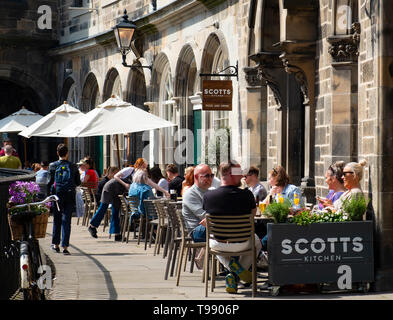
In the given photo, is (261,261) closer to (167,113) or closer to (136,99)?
(167,113)

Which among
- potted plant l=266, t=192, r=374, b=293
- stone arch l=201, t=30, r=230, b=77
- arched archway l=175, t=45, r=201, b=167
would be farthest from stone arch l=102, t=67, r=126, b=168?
potted plant l=266, t=192, r=374, b=293

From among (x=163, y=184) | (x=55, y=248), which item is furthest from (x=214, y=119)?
(x=55, y=248)

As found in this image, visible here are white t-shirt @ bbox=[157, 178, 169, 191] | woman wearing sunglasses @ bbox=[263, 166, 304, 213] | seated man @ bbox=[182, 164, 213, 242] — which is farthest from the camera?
white t-shirt @ bbox=[157, 178, 169, 191]

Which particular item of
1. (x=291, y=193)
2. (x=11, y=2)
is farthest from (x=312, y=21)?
(x=11, y=2)

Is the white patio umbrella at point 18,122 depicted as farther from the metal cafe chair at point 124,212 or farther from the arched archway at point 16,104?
the metal cafe chair at point 124,212

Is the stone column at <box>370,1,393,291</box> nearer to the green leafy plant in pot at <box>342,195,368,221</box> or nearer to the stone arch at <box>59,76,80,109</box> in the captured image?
the green leafy plant in pot at <box>342,195,368,221</box>

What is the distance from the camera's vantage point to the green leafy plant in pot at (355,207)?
9578 millimetres

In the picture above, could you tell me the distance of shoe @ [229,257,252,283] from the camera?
968 cm

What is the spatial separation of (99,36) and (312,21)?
14484 mm

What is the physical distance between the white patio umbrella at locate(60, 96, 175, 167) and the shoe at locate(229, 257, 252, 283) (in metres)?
6.95

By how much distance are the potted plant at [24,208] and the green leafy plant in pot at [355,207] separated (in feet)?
10.3

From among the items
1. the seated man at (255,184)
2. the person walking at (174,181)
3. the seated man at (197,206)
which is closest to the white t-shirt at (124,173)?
the person walking at (174,181)

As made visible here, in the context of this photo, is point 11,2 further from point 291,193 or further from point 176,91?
point 291,193

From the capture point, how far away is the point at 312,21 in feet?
44.5
